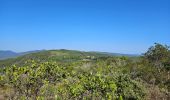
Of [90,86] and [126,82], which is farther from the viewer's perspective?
[126,82]

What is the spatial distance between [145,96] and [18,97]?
8.49 metres

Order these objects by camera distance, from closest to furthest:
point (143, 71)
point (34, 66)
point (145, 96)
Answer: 1. point (34, 66)
2. point (145, 96)
3. point (143, 71)

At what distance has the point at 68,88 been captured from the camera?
39.7 ft

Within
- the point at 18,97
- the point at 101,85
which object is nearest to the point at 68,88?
the point at 101,85

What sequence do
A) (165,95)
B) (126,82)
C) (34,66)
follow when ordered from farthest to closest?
(165,95) < (126,82) < (34,66)

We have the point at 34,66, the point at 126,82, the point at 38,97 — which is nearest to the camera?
the point at 38,97

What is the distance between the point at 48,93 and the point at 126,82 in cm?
549

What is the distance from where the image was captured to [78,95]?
11.9 meters

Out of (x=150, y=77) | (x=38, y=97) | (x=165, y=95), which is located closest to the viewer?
(x=38, y=97)

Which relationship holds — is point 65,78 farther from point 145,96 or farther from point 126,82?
point 145,96

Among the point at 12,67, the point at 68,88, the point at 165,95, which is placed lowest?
the point at 165,95

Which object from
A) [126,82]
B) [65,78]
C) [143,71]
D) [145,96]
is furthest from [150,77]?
[65,78]

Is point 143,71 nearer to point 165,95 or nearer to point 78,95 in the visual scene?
point 165,95

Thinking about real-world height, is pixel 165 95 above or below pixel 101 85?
below
